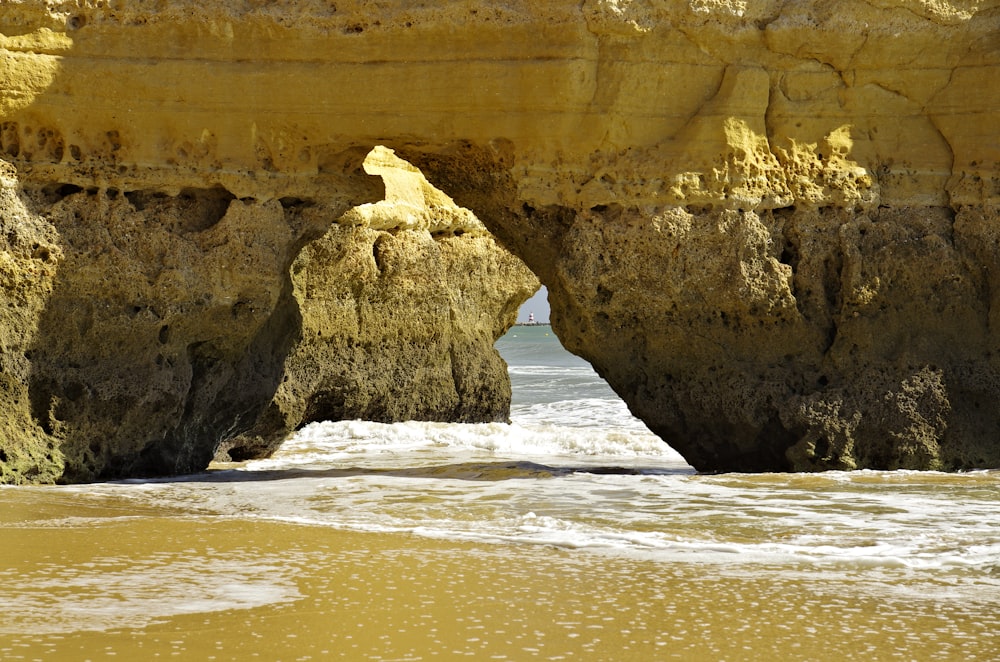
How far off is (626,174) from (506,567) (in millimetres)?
3882

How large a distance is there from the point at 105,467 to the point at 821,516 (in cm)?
441

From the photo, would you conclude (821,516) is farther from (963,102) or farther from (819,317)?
(963,102)

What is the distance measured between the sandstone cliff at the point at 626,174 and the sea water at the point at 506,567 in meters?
0.67

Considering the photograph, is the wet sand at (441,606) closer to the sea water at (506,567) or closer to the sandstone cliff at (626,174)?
the sea water at (506,567)

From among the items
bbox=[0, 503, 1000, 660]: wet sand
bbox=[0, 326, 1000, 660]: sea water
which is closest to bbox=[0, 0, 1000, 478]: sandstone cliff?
bbox=[0, 326, 1000, 660]: sea water

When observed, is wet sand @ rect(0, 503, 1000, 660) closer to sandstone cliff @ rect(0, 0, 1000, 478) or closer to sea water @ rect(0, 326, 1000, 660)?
sea water @ rect(0, 326, 1000, 660)

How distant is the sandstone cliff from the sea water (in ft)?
2.19

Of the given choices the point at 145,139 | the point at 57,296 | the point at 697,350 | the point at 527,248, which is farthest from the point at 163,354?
the point at 697,350

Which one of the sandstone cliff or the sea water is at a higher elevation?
the sandstone cliff

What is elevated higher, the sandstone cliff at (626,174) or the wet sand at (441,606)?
the sandstone cliff at (626,174)

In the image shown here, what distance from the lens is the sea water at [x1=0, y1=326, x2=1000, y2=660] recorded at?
12.5 ft

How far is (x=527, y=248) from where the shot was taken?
8.73 meters

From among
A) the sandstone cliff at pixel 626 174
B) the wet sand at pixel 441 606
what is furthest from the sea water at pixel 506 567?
the sandstone cliff at pixel 626 174

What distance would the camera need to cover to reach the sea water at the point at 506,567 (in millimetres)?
3816
